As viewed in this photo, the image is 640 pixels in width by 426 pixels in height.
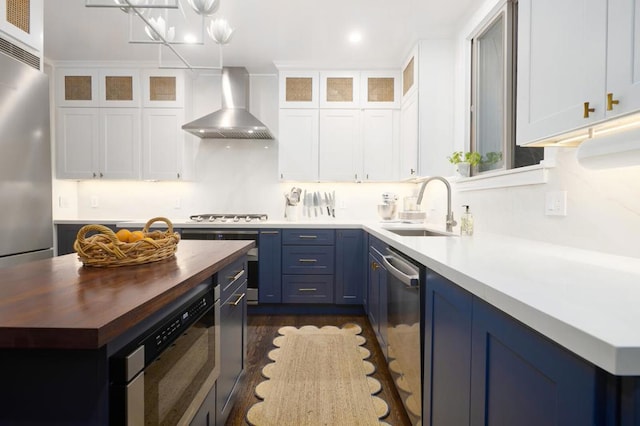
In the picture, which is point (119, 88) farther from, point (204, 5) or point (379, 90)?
point (379, 90)

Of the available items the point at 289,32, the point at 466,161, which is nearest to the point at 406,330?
the point at 466,161

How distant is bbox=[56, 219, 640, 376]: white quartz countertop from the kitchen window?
912 mm

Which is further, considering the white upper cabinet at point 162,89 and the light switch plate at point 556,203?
the white upper cabinet at point 162,89

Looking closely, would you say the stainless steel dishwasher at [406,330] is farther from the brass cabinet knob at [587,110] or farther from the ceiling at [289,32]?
the ceiling at [289,32]

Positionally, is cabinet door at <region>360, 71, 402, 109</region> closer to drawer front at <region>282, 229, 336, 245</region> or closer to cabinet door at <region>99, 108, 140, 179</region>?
drawer front at <region>282, 229, 336, 245</region>

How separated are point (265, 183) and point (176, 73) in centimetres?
151

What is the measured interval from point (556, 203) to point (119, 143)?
3988mm

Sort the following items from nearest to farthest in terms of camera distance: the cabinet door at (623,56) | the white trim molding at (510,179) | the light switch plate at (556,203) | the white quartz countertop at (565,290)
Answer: the white quartz countertop at (565,290) → the cabinet door at (623,56) → the light switch plate at (556,203) → the white trim molding at (510,179)

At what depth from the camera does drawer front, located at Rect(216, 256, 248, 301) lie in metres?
1.48

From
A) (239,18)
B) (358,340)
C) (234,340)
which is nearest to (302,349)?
(358,340)

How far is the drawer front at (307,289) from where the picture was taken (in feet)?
11.3

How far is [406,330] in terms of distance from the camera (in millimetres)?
1658

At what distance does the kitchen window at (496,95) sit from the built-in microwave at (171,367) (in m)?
1.99

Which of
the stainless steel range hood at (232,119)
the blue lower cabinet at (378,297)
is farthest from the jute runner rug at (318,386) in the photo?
the stainless steel range hood at (232,119)
